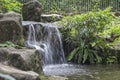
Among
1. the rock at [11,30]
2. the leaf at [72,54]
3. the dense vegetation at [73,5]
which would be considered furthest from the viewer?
the dense vegetation at [73,5]

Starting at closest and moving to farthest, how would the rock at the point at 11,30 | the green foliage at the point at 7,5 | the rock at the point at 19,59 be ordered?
the rock at the point at 19,59 < the rock at the point at 11,30 < the green foliage at the point at 7,5

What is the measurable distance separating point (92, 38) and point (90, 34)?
7.1 inches

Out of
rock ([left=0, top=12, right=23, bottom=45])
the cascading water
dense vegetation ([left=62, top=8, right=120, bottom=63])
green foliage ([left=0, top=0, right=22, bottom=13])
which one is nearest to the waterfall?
the cascading water

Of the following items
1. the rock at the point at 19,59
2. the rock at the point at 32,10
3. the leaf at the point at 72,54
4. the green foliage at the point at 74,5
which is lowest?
the leaf at the point at 72,54

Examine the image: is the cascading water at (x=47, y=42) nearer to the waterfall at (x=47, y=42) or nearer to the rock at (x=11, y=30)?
the waterfall at (x=47, y=42)

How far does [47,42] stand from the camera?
13.0m

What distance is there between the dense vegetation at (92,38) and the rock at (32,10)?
119 inches

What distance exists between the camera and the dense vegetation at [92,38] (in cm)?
1223

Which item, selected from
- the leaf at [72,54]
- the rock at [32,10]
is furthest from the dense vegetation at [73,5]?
the leaf at [72,54]

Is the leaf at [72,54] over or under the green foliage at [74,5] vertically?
under

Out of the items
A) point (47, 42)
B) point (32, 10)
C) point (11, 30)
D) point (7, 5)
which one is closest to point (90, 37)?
point (47, 42)

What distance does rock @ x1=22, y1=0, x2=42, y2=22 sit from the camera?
50.8ft

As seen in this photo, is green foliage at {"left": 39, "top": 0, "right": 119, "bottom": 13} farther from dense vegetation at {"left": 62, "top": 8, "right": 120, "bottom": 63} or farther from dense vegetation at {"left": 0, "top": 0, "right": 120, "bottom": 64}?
dense vegetation at {"left": 62, "top": 8, "right": 120, "bottom": 63}

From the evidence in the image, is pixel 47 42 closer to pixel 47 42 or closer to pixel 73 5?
pixel 47 42
